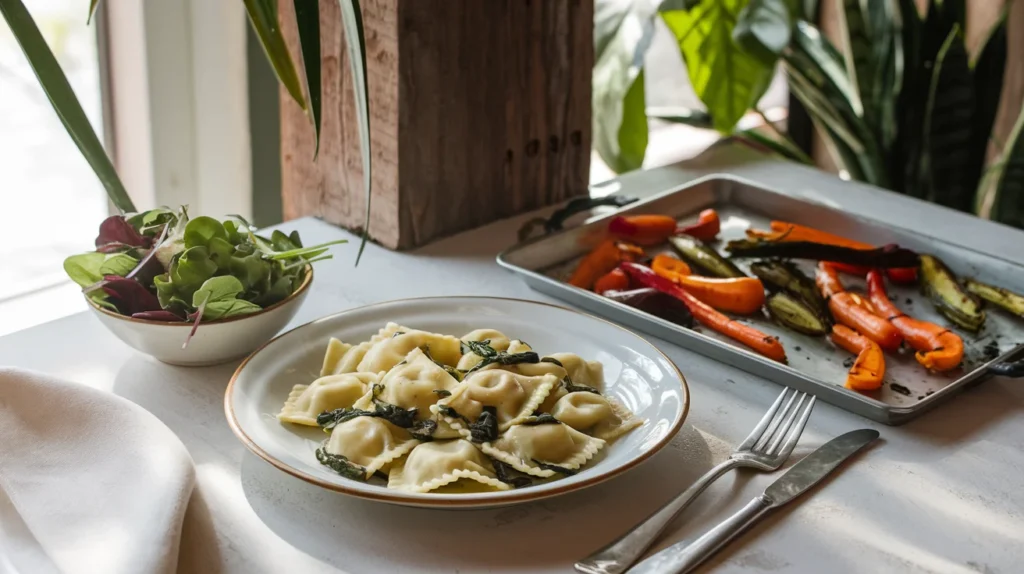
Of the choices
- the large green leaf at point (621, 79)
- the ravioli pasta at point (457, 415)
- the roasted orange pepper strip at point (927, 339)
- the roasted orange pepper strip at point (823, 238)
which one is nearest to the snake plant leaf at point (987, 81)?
the large green leaf at point (621, 79)

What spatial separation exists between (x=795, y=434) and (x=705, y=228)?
52 cm

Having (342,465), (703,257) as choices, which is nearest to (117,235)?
(342,465)

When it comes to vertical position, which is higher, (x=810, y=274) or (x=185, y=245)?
(x=185, y=245)

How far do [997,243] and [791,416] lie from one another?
2.19 feet

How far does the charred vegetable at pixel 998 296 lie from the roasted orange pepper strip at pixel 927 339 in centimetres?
10

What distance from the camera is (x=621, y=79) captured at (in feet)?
5.89

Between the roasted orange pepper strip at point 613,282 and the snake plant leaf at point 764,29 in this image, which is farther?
the snake plant leaf at point 764,29

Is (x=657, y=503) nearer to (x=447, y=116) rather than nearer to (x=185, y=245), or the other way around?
(x=185, y=245)

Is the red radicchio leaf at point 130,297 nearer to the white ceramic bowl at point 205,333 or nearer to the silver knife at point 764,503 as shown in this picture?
the white ceramic bowl at point 205,333

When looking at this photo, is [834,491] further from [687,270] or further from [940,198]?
[940,198]

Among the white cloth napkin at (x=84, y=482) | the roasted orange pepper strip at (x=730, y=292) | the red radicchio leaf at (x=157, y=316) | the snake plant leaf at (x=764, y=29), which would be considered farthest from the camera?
the snake plant leaf at (x=764, y=29)

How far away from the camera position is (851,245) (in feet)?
4.50

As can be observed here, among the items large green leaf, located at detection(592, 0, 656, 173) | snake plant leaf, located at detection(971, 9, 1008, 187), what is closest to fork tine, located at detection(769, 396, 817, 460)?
large green leaf, located at detection(592, 0, 656, 173)

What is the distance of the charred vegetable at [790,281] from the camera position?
3.98 ft
